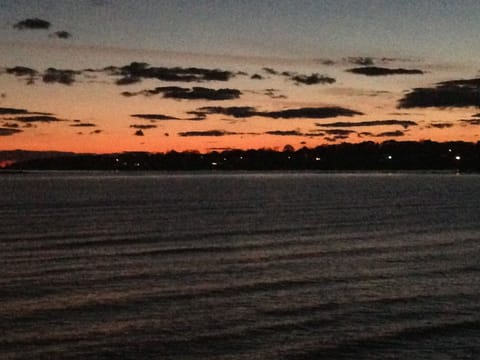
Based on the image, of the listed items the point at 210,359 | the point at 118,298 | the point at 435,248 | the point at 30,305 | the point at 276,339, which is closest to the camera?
the point at 210,359

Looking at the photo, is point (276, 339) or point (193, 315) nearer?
point (276, 339)

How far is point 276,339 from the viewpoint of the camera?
93.5ft

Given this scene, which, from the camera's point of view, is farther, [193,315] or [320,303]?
[320,303]

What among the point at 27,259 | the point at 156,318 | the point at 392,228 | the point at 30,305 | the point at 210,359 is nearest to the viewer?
the point at 210,359

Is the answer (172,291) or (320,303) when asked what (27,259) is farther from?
(320,303)

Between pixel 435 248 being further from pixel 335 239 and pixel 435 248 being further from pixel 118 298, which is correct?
pixel 118 298

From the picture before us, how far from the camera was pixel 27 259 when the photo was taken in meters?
50.5

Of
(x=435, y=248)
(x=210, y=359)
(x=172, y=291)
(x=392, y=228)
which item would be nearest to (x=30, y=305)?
(x=172, y=291)

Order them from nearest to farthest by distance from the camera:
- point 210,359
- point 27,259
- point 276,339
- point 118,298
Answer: point 210,359 < point 276,339 < point 118,298 < point 27,259

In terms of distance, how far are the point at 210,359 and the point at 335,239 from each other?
40014 millimetres

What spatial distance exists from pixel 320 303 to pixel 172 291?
753 centimetres

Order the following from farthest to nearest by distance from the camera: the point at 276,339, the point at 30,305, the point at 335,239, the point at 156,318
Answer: the point at 335,239 < the point at 30,305 < the point at 156,318 < the point at 276,339

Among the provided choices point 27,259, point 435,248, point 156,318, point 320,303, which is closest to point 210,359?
point 156,318

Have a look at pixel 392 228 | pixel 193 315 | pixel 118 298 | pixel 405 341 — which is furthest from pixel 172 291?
pixel 392 228
